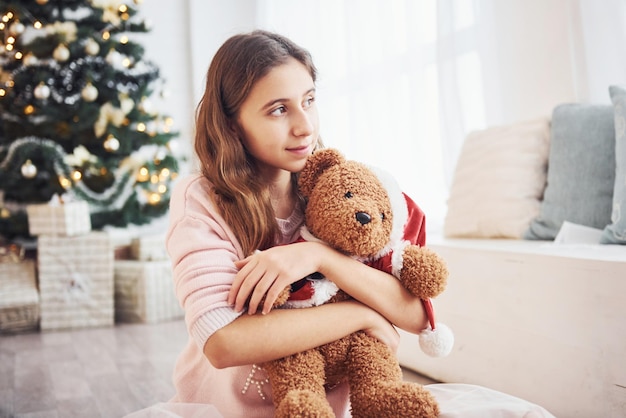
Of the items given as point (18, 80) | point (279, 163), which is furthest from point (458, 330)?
point (18, 80)

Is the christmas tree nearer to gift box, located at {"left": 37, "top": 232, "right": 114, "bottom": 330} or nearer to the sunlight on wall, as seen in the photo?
gift box, located at {"left": 37, "top": 232, "right": 114, "bottom": 330}

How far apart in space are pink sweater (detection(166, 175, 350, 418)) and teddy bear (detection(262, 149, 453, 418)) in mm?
80

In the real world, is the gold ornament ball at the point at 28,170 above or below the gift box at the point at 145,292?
above

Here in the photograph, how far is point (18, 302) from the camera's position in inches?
122

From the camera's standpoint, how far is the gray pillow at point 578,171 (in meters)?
1.74

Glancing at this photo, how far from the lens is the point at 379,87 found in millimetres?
3174

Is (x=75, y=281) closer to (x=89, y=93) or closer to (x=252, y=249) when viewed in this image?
(x=89, y=93)

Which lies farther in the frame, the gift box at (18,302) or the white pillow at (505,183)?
the gift box at (18,302)

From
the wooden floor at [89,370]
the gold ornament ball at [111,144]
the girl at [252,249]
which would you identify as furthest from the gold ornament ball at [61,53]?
the girl at [252,249]

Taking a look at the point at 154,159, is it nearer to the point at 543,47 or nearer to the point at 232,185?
the point at 543,47

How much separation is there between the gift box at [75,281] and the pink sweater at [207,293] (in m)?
2.41

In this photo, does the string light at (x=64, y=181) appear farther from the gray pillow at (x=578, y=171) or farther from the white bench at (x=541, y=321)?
the gray pillow at (x=578, y=171)

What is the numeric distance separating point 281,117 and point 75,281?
2654 millimetres

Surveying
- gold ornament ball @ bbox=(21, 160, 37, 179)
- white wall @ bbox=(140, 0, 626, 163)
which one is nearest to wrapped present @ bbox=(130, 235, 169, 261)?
gold ornament ball @ bbox=(21, 160, 37, 179)
